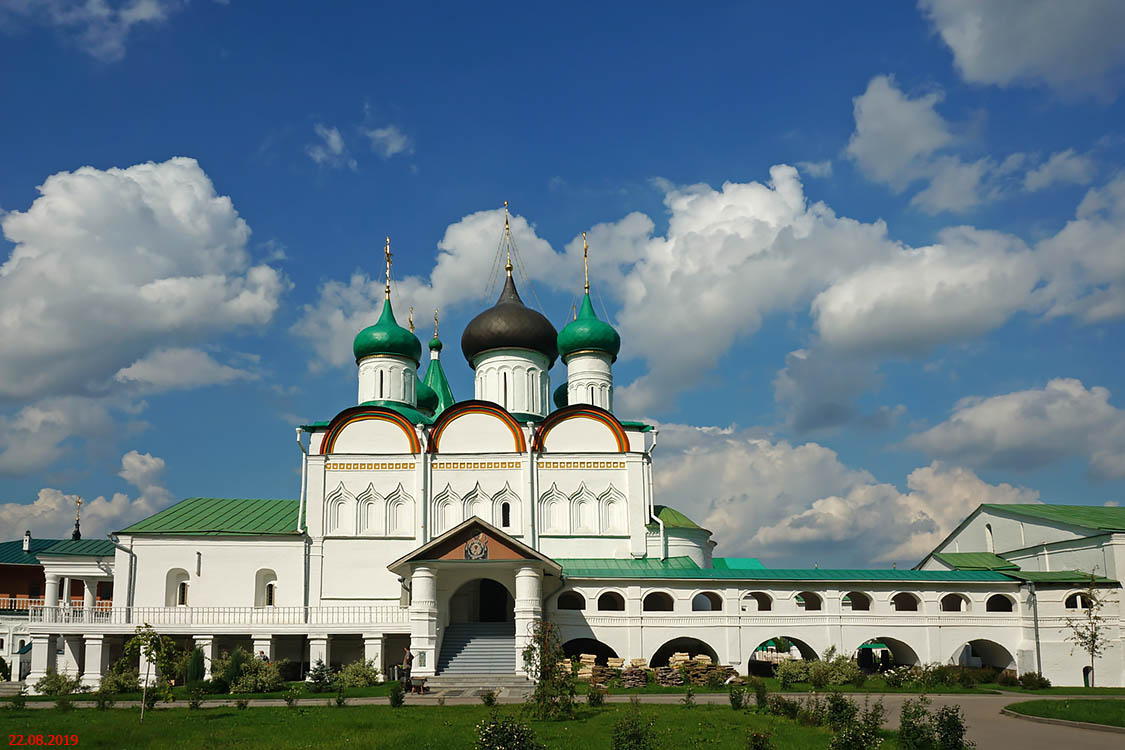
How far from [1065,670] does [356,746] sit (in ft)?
63.9

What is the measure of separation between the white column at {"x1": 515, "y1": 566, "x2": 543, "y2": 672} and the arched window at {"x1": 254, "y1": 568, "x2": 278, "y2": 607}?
8761 millimetres

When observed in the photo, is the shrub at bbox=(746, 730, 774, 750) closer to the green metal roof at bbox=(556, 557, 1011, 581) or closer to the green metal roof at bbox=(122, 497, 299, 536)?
the green metal roof at bbox=(556, 557, 1011, 581)

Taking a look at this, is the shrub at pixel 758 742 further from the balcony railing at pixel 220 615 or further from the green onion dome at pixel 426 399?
the green onion dome at pixel 426 399

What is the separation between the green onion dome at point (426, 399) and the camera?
116ft

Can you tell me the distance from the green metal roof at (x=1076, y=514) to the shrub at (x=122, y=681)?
24533 mm

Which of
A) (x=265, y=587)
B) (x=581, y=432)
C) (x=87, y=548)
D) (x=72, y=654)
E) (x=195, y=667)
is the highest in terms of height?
(x=581, y=432)

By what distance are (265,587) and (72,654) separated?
542 centimetres

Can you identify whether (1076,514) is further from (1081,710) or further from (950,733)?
(950,733)

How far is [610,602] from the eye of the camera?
2748 centimetres

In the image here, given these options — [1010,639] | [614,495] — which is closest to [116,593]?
[614,495]

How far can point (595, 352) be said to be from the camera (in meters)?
33.0

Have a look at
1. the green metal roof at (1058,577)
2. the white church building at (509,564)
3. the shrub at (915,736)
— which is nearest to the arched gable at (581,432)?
the white church building at (509,564)

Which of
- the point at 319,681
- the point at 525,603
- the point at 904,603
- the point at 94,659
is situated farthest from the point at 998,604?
the point at 94,659

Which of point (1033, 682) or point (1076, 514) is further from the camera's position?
point (1076, 514)
